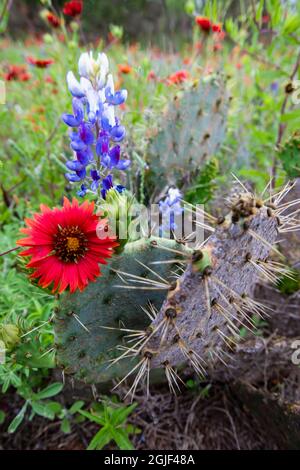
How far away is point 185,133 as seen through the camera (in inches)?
59.9

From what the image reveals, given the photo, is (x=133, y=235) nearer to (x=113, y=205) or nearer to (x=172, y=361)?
(x=113, y=205)

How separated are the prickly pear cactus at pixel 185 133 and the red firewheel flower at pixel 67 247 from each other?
2.39 ft

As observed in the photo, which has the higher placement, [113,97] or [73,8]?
[73,8]

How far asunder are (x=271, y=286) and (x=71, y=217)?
91 centimetres

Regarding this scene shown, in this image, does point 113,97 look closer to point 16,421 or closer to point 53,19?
point 16,421

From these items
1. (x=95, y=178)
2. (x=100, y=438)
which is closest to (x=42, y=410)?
(x=100, y=438)

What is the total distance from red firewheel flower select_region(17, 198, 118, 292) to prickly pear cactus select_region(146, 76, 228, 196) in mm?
728

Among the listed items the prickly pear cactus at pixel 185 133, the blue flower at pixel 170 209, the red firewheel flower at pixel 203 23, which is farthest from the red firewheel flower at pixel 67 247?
the red firewheel flower at pixel 203 23

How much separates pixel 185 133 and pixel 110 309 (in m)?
0.84

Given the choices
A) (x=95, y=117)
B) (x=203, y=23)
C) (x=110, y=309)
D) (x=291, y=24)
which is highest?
(x=203, y=23)

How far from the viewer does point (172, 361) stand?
0.87 metres

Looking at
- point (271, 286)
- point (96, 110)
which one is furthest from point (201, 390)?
point (96, 110)

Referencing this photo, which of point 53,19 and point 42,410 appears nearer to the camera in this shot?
point 42,410

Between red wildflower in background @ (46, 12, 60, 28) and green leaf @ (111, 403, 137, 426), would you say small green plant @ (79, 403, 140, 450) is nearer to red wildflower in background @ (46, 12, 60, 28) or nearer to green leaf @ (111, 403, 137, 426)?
green leaf @ (111, 403, 137, 426)
